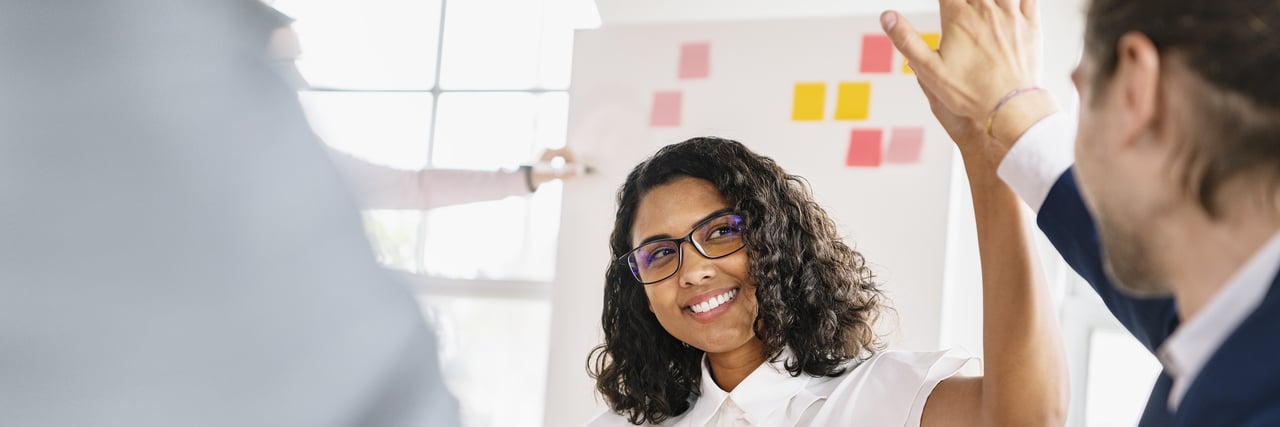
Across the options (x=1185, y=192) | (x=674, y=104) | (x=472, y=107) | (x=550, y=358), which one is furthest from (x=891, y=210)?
(x=1185, y=192)

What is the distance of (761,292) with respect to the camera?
1.90 m

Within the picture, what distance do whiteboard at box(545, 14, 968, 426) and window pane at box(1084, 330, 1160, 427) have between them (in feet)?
2.92

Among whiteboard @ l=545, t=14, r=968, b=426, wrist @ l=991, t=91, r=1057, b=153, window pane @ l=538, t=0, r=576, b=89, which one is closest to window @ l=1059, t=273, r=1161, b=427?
whiteboard @ l=545, t=14, r=968, b=426

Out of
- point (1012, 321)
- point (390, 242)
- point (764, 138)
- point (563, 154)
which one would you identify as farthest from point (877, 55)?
point (390, 242)

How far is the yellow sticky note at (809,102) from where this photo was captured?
3.14m

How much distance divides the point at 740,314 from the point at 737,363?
9 centimetres

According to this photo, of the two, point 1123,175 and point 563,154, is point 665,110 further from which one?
point 1123,175

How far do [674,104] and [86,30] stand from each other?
9.69 feet

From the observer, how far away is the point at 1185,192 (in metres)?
0.77

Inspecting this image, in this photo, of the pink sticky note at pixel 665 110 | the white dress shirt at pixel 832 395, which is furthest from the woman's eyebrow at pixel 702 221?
the pink sticky note at pixel 665 110

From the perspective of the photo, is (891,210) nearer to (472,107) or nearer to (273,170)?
(472,107)

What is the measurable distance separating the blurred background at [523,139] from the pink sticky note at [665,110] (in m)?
0.22

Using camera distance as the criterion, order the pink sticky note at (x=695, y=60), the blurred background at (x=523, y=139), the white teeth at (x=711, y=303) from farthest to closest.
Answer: the blurred background at (x=523, y=139) < the pink sticky note at (x=695, y=60) < the white teeth at (x=711, y=303)

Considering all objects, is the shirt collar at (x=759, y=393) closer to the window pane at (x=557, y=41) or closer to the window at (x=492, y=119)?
the window at (x=492, y=119)
